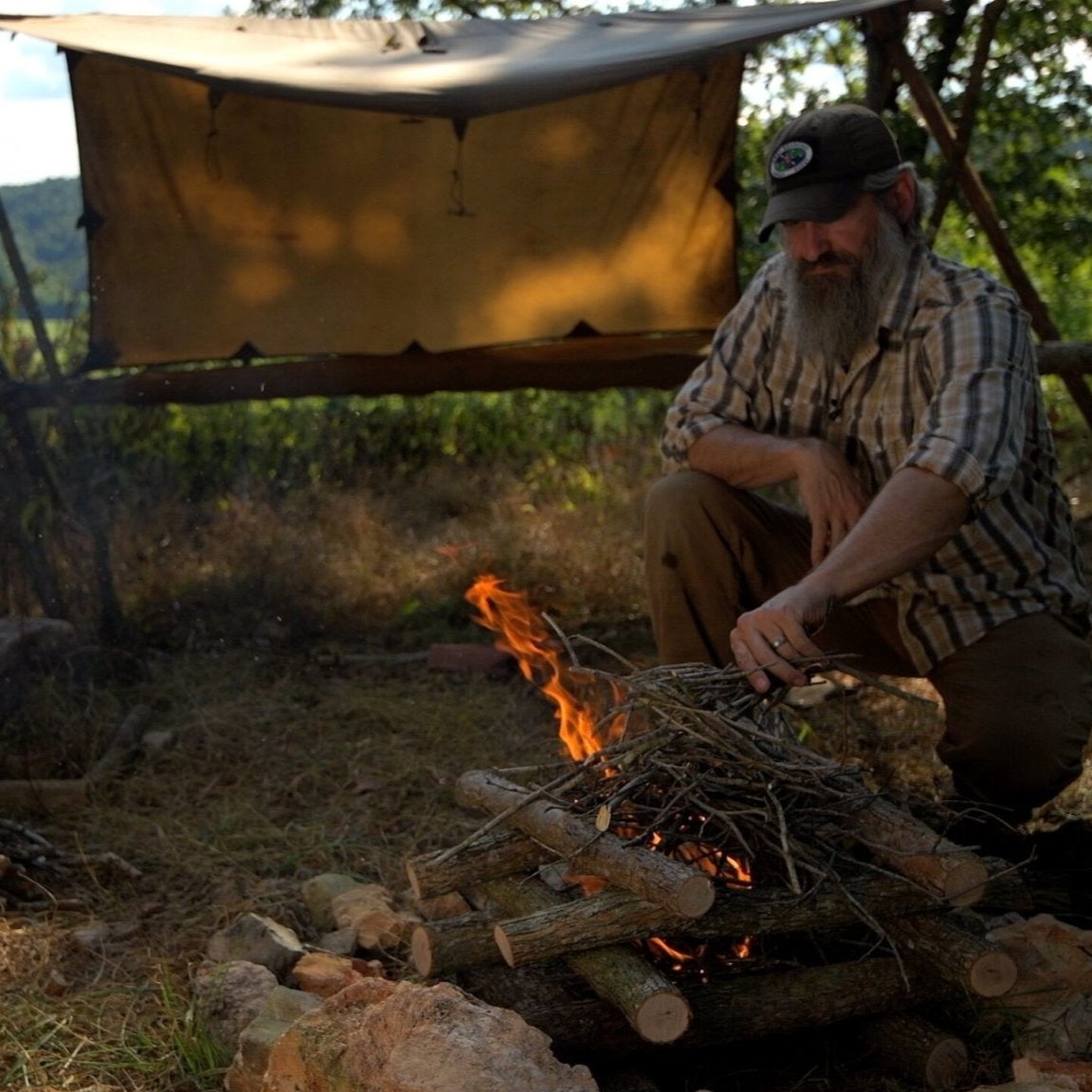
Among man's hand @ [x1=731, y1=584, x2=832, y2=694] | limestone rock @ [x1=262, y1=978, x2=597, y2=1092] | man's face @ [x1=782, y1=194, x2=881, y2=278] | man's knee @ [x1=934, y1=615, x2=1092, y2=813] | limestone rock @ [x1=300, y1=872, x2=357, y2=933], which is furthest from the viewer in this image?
limestone rock @ [x1=300, y1=872, x2=357, y2=933]

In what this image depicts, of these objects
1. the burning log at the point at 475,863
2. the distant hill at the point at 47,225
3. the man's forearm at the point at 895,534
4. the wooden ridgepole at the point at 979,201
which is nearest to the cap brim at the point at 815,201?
the man's forearm at the point at 895,534

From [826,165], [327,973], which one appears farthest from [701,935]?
[826,165]

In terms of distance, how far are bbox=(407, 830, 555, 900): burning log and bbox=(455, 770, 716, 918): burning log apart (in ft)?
0.17

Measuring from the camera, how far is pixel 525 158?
6492 millimetres

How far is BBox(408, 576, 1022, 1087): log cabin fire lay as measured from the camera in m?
2.38

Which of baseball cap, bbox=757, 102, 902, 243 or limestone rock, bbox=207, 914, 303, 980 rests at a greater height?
baseball cap, bbox=757, 102, 902, 243

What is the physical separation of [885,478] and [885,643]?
449 mm

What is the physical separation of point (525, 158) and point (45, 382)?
2.36 m

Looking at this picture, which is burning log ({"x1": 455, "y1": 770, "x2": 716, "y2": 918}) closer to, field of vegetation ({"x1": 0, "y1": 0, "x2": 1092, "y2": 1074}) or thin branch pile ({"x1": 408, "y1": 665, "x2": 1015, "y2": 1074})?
thin branch pile ({"x1": 408, "y1": 665, "x2": 1015, "y2": 1074})

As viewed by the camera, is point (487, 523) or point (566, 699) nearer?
point (566, 699)

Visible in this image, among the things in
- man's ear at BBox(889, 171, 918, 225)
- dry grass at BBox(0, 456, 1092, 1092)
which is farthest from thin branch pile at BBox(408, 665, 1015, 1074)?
man's ear at BBox(889, 171, 918, 225)

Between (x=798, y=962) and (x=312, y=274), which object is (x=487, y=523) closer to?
(x=312, y=274)

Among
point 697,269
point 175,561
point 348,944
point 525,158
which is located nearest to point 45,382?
point 175,561

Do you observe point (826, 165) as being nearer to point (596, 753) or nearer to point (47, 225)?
point (596, 753)
